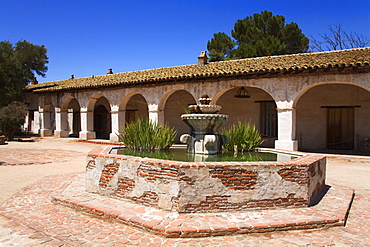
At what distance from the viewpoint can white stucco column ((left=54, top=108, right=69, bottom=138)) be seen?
19.8 metres

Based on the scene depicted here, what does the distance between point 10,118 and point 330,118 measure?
16.9 metres

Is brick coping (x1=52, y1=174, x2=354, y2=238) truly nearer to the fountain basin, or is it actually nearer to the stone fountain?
the fountain basin

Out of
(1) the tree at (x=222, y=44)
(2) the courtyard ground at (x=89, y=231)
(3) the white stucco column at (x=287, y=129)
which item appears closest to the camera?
(2) the courtyard ground at (x=89, y=231)

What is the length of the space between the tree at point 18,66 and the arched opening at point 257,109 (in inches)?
564

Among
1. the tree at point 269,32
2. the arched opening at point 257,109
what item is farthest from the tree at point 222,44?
the arched opening at point 257,109

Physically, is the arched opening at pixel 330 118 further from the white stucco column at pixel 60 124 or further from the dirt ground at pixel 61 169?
the white stucco column at pixel 60 124

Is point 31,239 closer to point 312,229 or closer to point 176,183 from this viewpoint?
point 176,183

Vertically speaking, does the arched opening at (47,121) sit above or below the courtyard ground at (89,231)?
above

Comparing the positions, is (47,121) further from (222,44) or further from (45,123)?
(222,44)

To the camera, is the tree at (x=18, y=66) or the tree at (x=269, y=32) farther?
the tree at (x=269, y=32)

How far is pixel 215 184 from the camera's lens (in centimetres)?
455

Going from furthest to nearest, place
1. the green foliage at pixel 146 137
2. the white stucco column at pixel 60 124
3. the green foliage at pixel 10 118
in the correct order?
the white stucco column at pixel 60 124 → the green foliage at pixel 10 118 → the green foliage at pixel 146 137

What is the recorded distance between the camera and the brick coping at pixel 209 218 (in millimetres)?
3965

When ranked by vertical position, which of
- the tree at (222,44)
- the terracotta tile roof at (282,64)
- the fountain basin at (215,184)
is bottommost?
the fountain basin at (215,184)
